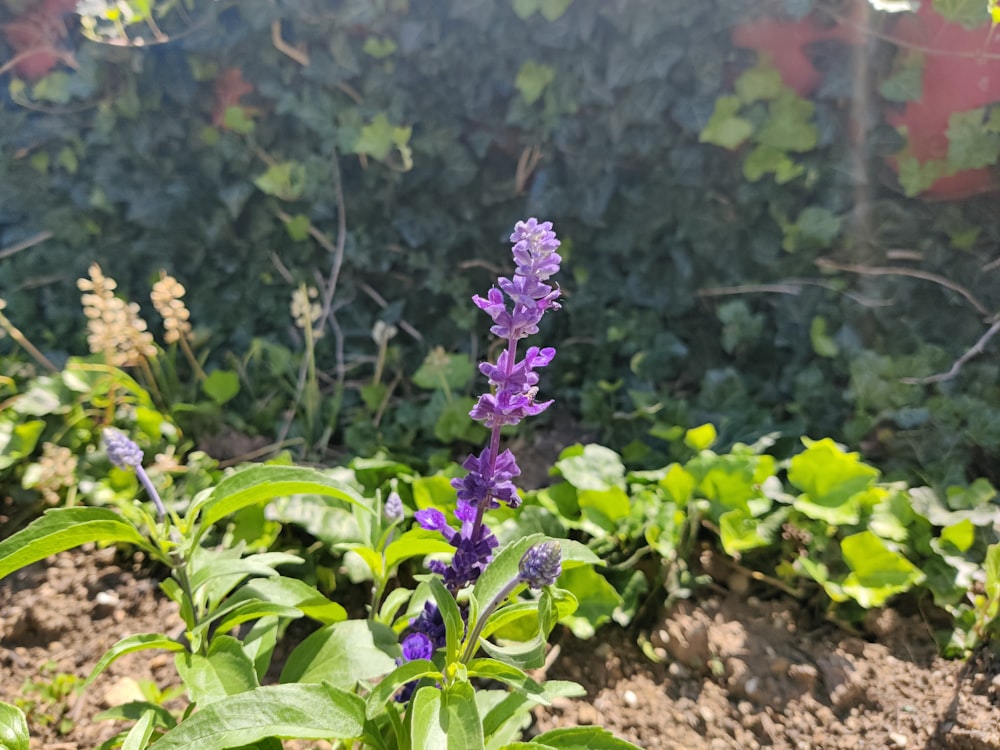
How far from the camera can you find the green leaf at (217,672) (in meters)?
1.07

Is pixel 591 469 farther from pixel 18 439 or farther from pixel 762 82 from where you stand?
pixel 18 439

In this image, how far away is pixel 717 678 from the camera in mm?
1612

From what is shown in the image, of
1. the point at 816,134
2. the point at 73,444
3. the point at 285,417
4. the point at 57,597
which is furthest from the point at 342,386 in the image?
the point at 816,134

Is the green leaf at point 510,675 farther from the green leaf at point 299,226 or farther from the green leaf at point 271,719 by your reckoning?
the green leaf at point 299,226

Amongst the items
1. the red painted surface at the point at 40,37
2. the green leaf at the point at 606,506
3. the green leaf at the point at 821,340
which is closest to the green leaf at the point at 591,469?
the green leaf at the point at 606,506

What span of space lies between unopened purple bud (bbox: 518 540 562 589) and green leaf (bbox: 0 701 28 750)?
0.79 metres

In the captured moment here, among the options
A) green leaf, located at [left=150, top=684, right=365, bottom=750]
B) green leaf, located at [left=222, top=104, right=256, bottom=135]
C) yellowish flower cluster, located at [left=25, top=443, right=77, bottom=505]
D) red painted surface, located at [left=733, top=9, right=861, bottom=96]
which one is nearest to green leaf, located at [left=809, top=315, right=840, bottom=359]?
red painted surface, located at [left=733, top=9, right=861, bottom=96]

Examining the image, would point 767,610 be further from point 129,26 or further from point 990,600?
point 129,26

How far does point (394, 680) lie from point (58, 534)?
0.52 metres

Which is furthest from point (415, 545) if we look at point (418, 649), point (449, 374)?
point (449, 374)

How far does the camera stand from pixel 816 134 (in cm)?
238

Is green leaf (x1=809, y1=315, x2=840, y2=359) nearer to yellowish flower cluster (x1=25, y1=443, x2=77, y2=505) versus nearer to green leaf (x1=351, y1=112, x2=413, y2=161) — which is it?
green leaf (x1=351, y1=112, x2=413, y2=161)

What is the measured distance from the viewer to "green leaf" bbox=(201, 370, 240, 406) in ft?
8.62

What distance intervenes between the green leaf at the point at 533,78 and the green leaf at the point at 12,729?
7.75ft
